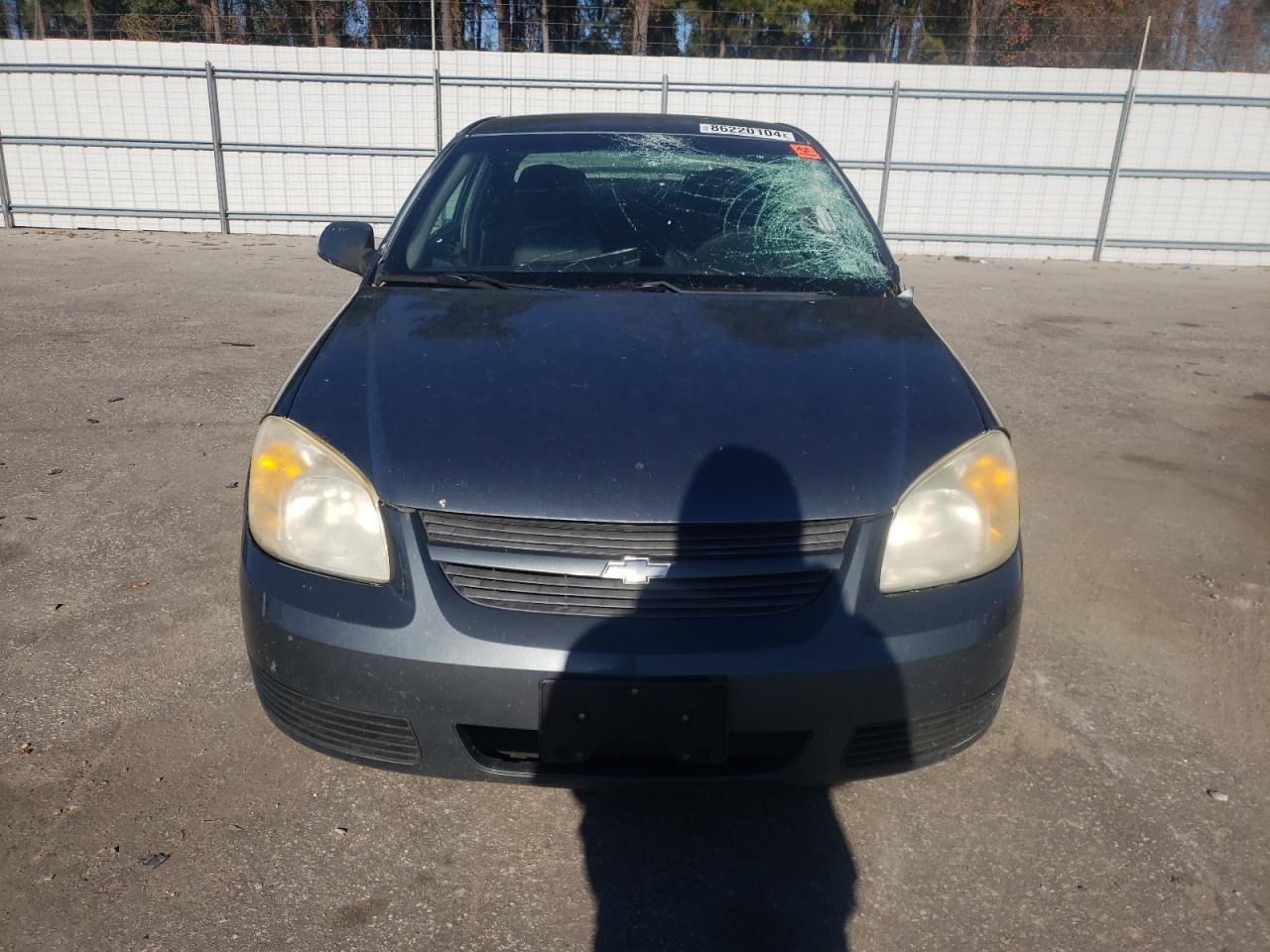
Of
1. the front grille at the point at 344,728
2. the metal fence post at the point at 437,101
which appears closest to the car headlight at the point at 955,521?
the front grille at the point at 344,728

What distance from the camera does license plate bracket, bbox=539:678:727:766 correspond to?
1.80 metres

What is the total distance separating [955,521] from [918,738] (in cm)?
44

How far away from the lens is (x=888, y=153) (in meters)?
12.5

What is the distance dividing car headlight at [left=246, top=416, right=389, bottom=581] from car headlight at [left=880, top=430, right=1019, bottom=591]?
3.33ft

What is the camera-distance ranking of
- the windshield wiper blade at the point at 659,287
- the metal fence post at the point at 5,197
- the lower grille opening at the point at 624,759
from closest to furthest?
the lower grille opening at the point at 624,759, the windshield wiper blade at the point at 659,287, the metal fence post at the point at 5,197

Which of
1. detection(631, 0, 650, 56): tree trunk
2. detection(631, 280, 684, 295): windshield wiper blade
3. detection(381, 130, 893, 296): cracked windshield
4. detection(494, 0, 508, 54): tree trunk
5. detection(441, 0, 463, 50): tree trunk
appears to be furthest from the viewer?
detection(494, 0, 508, 54): tree trunk

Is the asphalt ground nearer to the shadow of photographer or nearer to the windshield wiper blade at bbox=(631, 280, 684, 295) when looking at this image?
the shadow of photographer

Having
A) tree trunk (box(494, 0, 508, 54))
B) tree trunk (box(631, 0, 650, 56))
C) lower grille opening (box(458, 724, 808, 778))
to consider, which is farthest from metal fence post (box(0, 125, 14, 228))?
lower grille opening (box(458, 724, 808, 778))

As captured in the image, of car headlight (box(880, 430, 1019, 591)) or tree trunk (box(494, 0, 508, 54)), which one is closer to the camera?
car headlight (box(880, 430, 1019, 591))

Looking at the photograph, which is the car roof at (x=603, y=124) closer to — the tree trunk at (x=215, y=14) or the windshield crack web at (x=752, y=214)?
the windshield crack web at (x=752, y=214)

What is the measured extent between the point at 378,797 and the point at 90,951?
A: 0.63 metres

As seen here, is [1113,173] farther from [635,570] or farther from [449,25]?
[635,570]

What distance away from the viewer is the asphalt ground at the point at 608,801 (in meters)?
1.96

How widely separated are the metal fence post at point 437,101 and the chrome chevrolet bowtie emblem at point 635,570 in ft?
38.1
